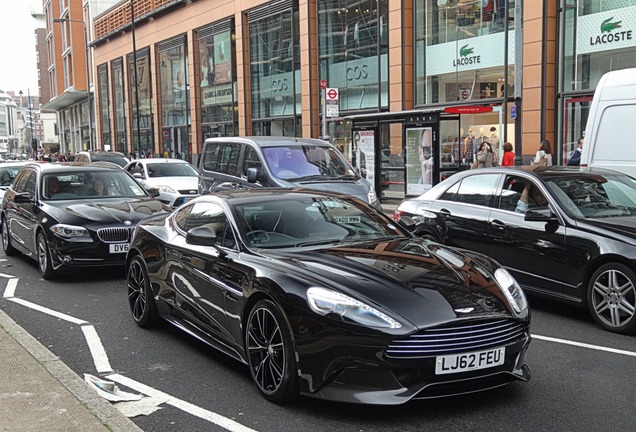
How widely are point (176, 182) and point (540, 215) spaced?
1187 cm

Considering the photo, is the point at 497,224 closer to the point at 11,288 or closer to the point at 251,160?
the point at 251,160

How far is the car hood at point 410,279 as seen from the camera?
4.10 metres

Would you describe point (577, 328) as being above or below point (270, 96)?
below

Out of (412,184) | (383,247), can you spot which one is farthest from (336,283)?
(412,184)

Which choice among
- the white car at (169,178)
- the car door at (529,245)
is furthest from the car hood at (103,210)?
the white car at (169,178)

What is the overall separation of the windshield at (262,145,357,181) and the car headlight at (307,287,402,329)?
7405 millimetres

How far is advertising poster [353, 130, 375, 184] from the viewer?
19750 millimetres

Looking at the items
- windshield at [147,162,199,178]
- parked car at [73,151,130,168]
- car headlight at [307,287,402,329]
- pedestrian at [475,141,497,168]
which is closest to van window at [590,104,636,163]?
car headlight at [307,287,402,329]

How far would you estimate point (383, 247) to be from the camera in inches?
203

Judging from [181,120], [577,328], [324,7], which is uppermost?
[324,7]

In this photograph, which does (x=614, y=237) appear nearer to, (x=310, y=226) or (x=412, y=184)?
(x=310, y=226)

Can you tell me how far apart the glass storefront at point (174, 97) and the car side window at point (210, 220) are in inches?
1390

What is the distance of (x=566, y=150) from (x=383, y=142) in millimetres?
5077

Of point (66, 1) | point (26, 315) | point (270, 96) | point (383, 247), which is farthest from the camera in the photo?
point (66, 1)
